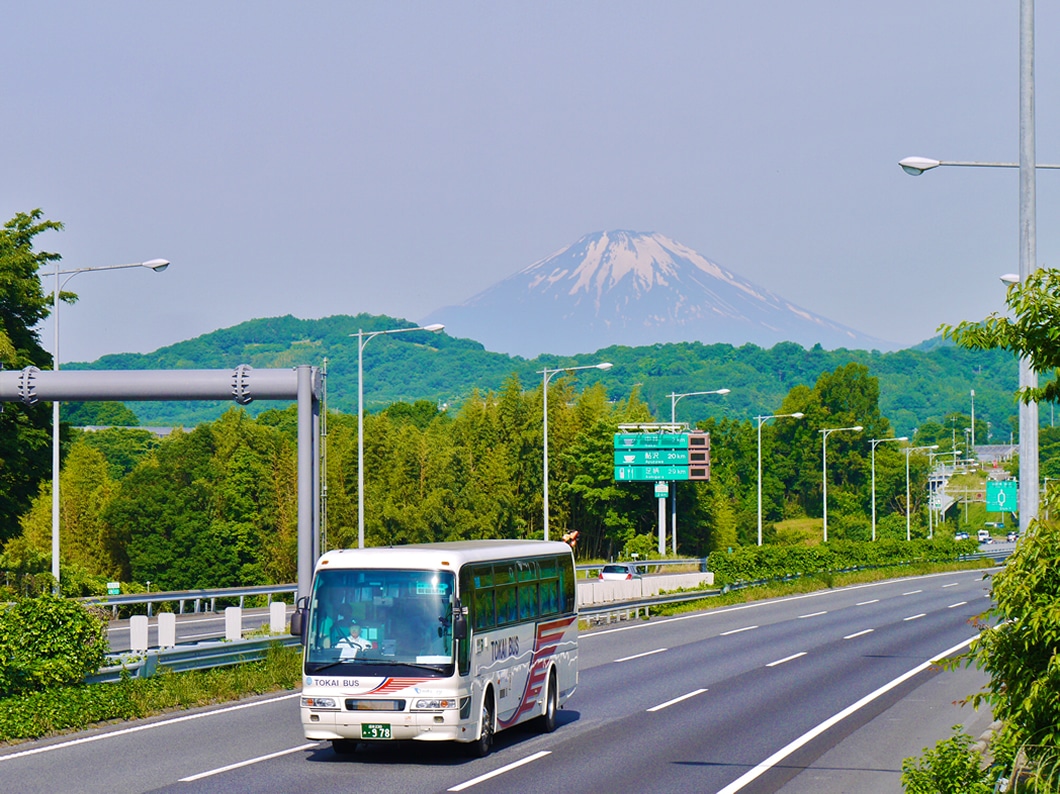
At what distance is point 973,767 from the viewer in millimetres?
10984

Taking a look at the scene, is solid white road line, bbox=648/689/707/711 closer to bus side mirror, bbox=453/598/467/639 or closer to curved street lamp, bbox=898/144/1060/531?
bus side mirror, bbox=453/598/467/639

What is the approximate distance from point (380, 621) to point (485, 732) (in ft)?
6.56

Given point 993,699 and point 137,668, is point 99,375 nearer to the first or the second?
point 137,668

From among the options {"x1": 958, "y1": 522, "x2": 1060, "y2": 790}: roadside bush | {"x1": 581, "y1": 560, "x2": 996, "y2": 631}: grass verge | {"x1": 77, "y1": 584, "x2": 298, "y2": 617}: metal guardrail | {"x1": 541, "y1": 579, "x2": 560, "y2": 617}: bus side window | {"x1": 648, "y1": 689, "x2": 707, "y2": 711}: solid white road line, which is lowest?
{"x1": 581, "y1": 560, "x2": 996, "y2": 631}: grass verge

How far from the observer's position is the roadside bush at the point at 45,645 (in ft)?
61.0

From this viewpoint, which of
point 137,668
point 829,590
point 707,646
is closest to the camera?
point 137,668

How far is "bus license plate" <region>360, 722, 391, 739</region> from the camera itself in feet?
52.5

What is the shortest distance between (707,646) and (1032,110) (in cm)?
1967

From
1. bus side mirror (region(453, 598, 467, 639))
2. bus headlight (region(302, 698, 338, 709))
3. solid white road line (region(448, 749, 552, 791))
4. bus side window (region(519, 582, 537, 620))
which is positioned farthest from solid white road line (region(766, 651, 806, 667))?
bus headlight (region(302, 698, 338, 709))

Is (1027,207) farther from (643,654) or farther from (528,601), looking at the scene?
(643,654)

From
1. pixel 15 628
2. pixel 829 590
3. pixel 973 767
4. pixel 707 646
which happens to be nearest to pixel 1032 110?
pixel 973 767

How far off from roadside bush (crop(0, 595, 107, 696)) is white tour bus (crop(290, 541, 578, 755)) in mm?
3809

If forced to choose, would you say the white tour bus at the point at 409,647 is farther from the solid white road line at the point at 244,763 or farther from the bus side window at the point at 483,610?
the solid white road line at the point at 244,763

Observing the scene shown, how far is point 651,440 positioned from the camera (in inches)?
3110
